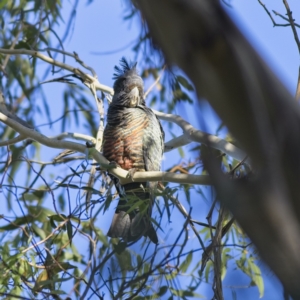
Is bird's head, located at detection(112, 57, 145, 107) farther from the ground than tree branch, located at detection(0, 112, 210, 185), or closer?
farther from the ground

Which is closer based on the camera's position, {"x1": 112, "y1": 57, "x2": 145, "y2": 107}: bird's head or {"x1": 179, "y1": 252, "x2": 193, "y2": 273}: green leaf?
{"x1": 179, "y1": 252, "x2": 193, "y2": 273}: green leaf

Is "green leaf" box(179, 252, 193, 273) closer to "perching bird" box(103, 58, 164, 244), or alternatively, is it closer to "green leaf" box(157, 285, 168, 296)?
"green leaf" box(157, 285, 168, 296)

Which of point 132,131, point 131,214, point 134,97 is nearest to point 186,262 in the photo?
point 131,214

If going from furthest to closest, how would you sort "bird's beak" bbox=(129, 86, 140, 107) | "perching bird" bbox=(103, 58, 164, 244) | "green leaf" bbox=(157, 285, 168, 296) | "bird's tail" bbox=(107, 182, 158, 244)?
"bird's beak" bbox=(129, 86, 140, 107) → "perching bird" bbox=(103, 58, 164, 244) → "bird's tail" bbox=(107, 182, 158, 244) → "green leaf" bbox=(157, 285, 168, 296)

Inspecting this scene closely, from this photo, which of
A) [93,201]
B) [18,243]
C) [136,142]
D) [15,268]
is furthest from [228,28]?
[18,243]

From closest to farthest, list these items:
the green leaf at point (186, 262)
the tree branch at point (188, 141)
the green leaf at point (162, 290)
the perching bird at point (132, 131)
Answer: the green leaf at point (162, 290), the tree branch at point (188, 141), the green leaf at point (186, 262), the perching bird at point (132, 131)

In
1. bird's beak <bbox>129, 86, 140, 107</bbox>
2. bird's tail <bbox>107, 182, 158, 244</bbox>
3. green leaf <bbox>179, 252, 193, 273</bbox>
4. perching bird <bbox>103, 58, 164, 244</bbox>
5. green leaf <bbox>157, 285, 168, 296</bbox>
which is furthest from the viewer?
bird's beak <bbox>129, 86, 140, 107</bbox>

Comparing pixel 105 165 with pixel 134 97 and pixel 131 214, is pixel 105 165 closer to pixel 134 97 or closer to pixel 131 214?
pixel 131 214

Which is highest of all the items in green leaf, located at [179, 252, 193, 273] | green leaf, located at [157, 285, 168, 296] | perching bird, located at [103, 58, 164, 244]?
perching bird, located at [103, 58, 164, 244]

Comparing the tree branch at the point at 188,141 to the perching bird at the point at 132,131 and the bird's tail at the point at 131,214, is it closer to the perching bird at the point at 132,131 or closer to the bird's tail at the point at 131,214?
the perching bird at the point at 132,131

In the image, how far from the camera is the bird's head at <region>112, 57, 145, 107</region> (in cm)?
368

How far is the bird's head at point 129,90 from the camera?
12.1ft

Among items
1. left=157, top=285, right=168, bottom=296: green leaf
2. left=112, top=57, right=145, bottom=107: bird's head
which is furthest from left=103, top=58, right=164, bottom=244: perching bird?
left=157, top=285, right=168, bottom=296: green leaf

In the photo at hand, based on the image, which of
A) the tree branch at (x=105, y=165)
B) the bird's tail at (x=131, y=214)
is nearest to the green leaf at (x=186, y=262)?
the bird's tail at (x=131, y=214)
